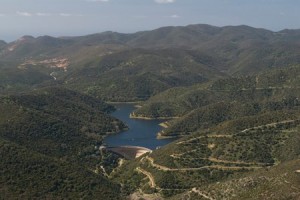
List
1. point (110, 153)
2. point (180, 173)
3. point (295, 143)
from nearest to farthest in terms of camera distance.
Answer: point (180, 173) → point (295, 143) → point (110, 153)

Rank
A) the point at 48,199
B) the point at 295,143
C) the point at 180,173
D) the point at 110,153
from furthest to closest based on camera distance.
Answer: the point at 110,153, the point at 295,143, the point at 180,173, the point at 48,199

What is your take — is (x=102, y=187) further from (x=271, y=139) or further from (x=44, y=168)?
(x=271, y=139)

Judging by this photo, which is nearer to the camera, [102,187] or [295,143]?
[102,187]

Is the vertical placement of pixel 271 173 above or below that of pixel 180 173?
above

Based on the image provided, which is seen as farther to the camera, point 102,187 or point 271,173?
point 102,187

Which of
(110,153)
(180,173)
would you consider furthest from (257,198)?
(110,153)

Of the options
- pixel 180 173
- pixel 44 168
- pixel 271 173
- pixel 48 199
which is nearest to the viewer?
pixel 271 173

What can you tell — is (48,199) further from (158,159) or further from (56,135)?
(56,135)

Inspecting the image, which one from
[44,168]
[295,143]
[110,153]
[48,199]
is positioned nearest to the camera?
[48,199]

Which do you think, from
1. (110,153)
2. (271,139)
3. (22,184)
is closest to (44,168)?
(22,184)
